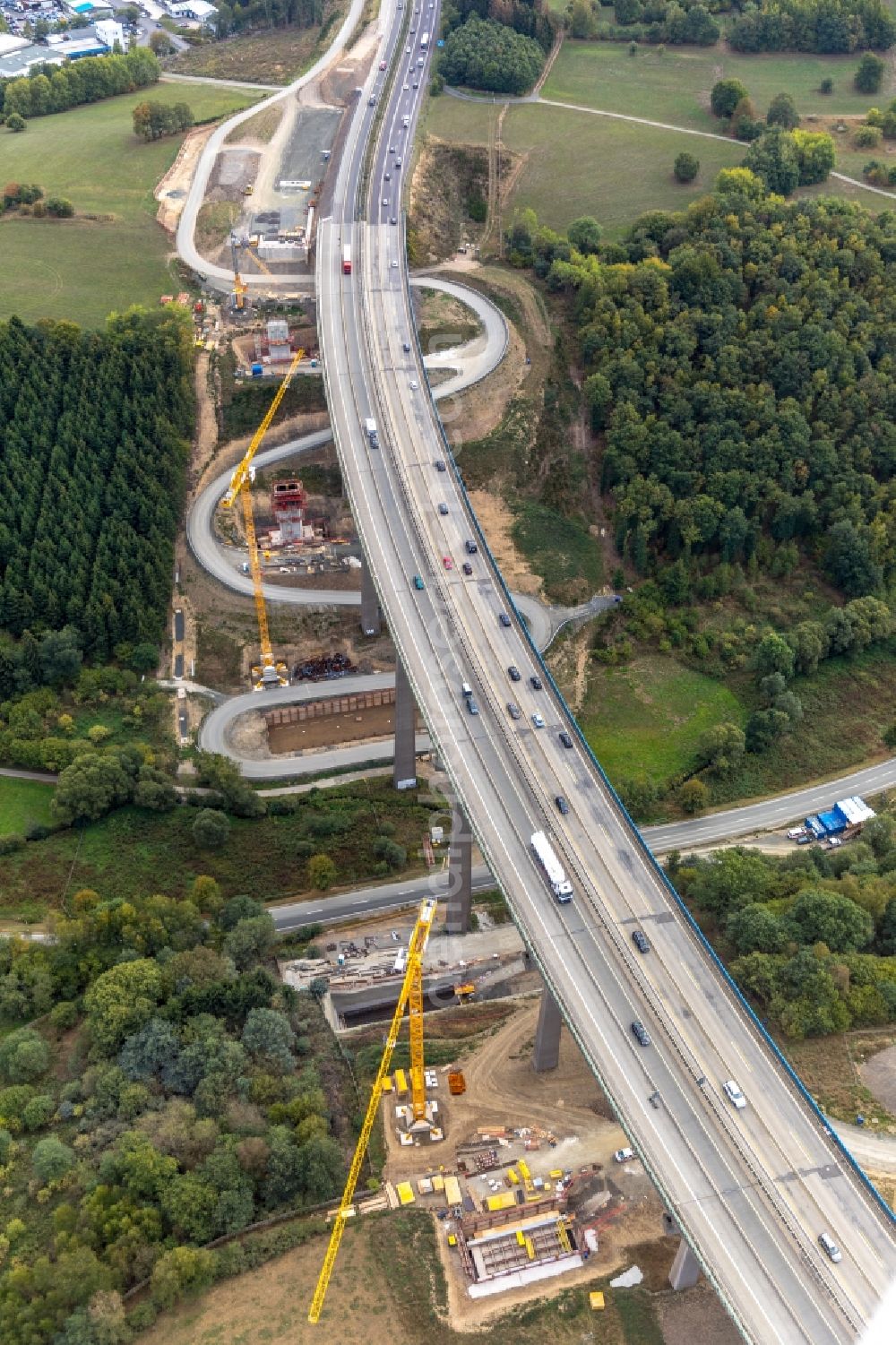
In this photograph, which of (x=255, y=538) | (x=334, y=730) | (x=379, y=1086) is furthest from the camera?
(x=255, y=538)

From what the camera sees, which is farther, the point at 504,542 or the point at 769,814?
the point at 504,542

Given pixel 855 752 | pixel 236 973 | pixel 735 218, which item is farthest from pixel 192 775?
pixel 735 218

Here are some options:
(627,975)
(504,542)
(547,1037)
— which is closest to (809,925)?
(627,975)

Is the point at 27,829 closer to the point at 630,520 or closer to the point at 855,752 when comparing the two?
the point at 630,520

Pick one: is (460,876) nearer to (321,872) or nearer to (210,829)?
(321,872)

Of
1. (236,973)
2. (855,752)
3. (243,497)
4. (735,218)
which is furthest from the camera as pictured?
(735,218)

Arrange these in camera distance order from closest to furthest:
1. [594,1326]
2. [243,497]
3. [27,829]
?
[594,1326]
[27,829]
[243,497]

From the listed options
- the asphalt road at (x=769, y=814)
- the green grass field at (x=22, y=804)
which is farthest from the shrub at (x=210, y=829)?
the asphalt road at (x=769, y=814)
